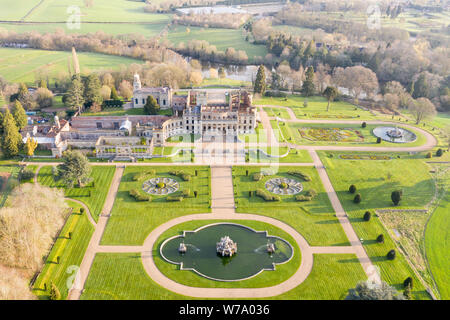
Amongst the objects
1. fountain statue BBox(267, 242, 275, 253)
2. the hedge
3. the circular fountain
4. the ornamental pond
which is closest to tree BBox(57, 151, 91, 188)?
the hedge

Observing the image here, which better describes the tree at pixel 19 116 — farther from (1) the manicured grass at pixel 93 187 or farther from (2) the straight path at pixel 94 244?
(2) the straight path at pixel 94 244

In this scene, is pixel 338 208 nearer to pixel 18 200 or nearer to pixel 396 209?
pixel 396 209

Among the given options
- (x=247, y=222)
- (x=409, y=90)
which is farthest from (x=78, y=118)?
(x=409, y=90)

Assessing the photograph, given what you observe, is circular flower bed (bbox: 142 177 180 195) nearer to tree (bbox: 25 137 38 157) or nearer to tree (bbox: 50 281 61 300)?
tree (bbox: 50 281 61 300)

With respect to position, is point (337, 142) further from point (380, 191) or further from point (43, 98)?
point (43, 98)

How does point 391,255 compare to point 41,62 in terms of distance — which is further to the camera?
point 41,62

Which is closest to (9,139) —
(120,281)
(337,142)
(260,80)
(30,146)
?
(30,146)
